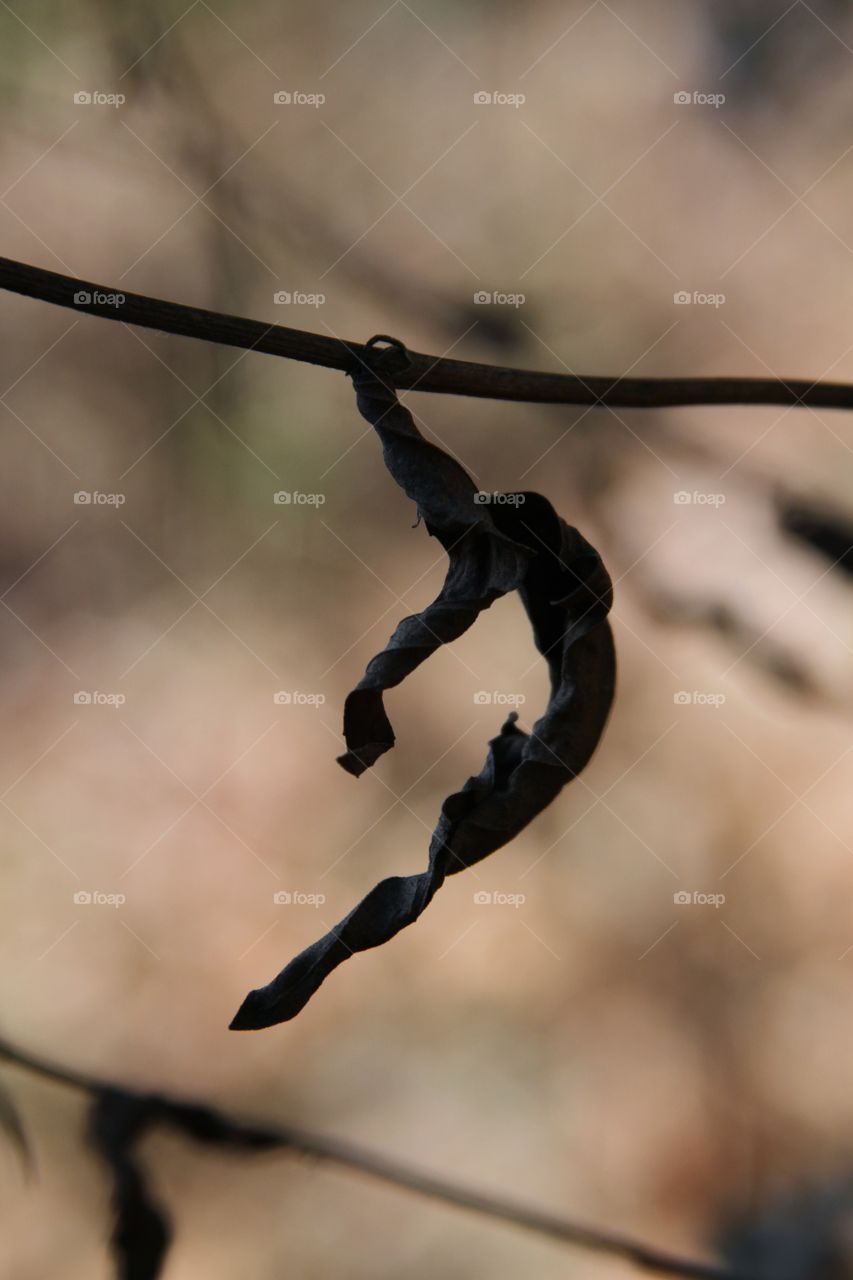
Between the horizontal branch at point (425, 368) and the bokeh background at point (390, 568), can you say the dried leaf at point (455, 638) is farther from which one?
the bokeh background at point (390, 568)

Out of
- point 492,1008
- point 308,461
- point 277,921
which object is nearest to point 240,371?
point 308,461

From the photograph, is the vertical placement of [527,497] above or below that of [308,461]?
above

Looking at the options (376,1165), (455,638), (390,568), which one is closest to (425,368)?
(455,638)

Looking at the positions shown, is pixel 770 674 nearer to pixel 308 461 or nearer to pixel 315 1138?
pixel 308 461

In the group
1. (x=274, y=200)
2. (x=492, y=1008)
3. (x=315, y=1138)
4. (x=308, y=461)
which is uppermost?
(x=274, y=200)

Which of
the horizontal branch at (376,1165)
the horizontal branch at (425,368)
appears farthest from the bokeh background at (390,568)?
the horizontal branch at (425,368)

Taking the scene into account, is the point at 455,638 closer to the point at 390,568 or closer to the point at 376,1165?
the point at 390,568
